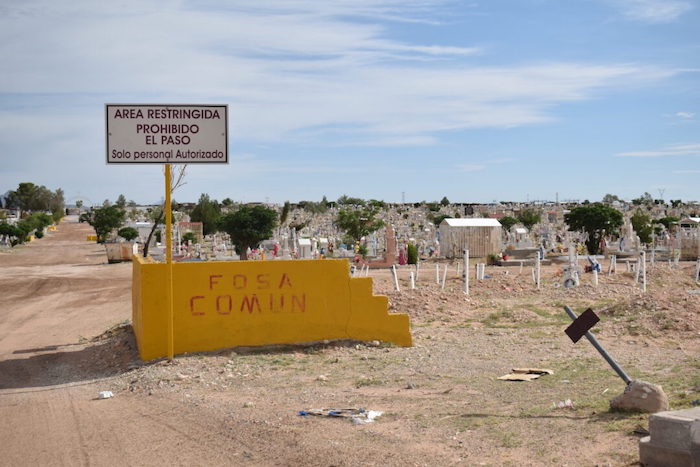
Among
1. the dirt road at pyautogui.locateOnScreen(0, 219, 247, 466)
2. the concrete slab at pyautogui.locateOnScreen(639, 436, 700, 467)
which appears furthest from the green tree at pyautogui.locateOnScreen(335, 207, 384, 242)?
the concrete slab at pyautogui.locateOnScreen(639, 436, 700, 467)

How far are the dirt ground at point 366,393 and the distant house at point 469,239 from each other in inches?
882

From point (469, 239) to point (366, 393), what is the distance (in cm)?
3129

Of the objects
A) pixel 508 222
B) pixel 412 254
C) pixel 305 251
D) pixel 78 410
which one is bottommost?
pixel 78 410

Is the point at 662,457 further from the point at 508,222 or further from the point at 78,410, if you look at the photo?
the point at 508,222

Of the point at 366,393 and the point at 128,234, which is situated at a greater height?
the point at 128,234

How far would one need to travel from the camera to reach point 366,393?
8.88m

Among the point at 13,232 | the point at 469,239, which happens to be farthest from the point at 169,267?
the point at 13,232

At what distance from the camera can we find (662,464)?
5367 mm

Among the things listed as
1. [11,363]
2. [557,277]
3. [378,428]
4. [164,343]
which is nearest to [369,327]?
[164,343]

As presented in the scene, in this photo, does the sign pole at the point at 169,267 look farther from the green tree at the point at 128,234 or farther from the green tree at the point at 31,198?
the green tree at the point at 31,198

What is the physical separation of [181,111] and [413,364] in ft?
15.9

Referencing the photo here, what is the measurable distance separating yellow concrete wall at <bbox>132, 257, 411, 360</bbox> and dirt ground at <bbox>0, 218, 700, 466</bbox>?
0.29m

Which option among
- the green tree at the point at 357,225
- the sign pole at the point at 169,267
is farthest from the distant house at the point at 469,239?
the sign pole at the point at 169,267

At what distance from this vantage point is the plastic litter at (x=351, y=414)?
7563 millimetres
